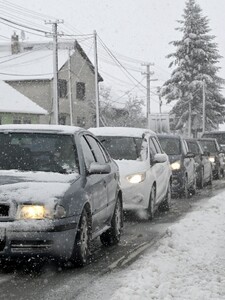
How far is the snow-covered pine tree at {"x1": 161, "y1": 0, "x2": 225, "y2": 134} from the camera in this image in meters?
65.6

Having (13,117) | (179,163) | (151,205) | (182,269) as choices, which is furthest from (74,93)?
(182,269)

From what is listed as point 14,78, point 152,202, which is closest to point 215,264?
point 152,202

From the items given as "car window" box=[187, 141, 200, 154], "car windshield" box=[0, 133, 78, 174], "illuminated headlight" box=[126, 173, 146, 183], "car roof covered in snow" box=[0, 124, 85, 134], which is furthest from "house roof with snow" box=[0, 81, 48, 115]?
"car windshield" box=[0, 133, 78, 174]

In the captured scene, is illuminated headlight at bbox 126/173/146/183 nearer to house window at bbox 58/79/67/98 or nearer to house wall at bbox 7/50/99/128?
house wall at bbox 7/50/99/128

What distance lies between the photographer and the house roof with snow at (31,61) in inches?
2133

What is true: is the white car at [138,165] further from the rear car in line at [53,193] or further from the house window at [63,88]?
the house window at [63,88]

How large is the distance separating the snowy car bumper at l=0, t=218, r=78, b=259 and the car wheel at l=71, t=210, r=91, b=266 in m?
0.36

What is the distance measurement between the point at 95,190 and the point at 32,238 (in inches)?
56.5

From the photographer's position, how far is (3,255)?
21.8 feet

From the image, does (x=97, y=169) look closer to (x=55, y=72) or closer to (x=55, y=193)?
(x=55, y=193)

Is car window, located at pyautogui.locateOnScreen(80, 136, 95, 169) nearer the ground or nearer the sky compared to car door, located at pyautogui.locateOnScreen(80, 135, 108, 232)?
nearer the sky

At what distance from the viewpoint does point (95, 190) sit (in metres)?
7.84

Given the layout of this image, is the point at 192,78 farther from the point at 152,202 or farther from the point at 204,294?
the point at 204,294

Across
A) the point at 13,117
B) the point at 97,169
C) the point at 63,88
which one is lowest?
the point at 13,117
